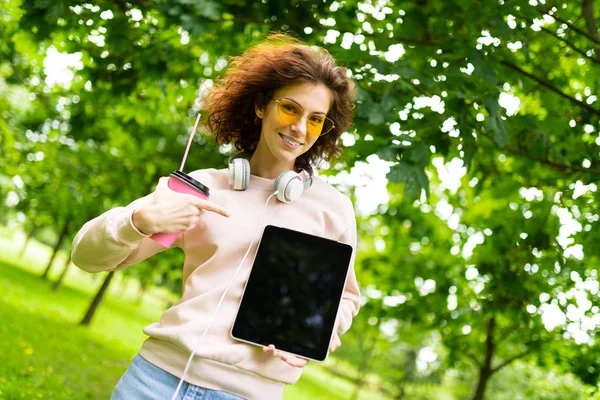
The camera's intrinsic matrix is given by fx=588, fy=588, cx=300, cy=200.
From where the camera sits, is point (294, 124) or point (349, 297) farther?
point (349, 297)

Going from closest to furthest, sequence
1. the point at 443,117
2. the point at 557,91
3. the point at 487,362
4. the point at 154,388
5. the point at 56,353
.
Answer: the point at 154,388
the point at 443,117
the point at 557,91
the point at 487,362
the point at 56,353

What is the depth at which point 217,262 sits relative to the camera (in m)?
2.02

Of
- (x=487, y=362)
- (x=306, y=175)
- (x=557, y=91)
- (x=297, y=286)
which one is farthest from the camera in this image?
(x=487, y=362)

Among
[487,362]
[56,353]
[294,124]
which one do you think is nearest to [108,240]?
[294,124]

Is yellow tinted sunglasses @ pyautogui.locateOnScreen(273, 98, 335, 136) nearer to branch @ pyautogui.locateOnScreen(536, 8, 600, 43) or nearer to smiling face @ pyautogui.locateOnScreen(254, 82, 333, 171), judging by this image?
smiling face @ pyautogui.locateOnScreen(254, 82, 333, 171)

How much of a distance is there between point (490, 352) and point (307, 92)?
7518 millimetres

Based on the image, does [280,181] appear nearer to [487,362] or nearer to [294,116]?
[294,116]

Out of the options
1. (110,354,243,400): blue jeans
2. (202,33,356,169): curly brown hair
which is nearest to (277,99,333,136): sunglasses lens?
(202,33,356,169): curly brown hair

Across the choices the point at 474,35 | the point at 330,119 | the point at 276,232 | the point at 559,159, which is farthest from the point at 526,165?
the point at 276,232

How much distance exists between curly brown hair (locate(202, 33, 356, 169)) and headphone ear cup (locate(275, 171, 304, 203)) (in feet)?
1.10

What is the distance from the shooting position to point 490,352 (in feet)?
28.3

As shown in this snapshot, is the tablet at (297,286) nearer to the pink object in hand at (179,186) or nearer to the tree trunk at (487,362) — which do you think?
the pink object in hand at (179,186)

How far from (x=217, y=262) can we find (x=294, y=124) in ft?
1.85

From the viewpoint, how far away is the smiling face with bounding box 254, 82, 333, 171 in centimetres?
213
